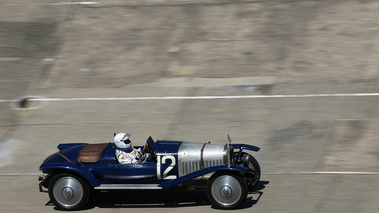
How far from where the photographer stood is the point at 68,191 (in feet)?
31.5

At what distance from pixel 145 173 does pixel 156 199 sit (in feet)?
2.86

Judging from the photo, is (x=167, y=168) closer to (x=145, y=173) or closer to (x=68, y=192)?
(x=145, y=173)

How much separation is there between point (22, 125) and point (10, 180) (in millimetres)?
3009

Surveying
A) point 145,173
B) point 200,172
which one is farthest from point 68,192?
point 200,172

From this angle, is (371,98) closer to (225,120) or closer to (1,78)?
(225,120)

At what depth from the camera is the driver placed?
972 cm

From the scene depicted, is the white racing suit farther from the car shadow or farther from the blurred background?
the blurred background

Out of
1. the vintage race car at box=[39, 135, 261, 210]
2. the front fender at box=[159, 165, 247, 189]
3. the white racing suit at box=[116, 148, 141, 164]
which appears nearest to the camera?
the front fender at box=[159, 165, 247, 189]

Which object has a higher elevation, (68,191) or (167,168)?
(167,168)

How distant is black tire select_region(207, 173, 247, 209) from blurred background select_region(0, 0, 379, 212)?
25 centimetres

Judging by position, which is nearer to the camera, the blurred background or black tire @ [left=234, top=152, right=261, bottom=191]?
black tire @ [left=234, top=152, right=261, bottom=191]

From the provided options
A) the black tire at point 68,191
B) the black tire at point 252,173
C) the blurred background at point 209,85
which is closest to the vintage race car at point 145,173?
the black tire at point 68,191

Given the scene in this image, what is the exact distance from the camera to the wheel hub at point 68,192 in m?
9.61

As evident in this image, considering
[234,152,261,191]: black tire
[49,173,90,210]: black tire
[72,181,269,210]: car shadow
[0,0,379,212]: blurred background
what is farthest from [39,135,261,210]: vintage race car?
[0,0,379,212]: blurred background
